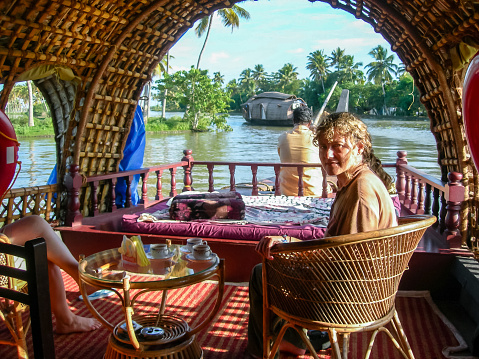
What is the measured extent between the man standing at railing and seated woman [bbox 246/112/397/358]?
3062 millimetres

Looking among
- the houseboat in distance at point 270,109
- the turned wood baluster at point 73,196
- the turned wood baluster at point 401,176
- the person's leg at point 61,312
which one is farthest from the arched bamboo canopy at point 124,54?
the houseboat in distance at point 270,109

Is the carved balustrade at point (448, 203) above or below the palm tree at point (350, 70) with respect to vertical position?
below

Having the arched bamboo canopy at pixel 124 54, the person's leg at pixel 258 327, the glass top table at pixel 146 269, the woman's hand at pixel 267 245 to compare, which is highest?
the arched bamboo canopy at pixel 124 54

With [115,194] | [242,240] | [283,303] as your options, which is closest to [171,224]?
[242,240]

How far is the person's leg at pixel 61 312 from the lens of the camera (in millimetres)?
2770

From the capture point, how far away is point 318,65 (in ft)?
215

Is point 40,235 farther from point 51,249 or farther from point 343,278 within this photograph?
point 343,278

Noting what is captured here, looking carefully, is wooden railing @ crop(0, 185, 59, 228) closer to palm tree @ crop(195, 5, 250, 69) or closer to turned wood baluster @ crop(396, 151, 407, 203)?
turned wood baluster @ crop(396, 151, 407, 203)

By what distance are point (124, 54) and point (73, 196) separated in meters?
1.59

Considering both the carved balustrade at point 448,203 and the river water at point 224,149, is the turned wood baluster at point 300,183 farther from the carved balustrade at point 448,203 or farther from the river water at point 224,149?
the river water at point 224,149

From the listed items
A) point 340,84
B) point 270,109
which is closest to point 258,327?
point 270,109

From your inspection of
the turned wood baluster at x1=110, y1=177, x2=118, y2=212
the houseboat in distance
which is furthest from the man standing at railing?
the houseboat in distance

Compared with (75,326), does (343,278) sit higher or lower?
higher

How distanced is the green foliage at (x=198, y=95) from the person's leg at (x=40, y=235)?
2565 centimetres
